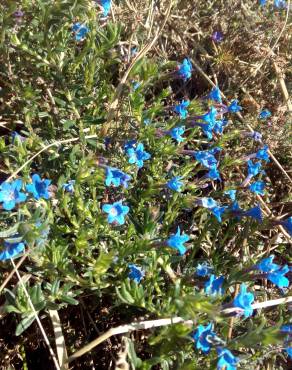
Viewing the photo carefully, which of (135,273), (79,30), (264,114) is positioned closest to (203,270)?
(135,273)

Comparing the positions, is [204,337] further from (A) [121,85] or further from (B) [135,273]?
(A) [121,85]

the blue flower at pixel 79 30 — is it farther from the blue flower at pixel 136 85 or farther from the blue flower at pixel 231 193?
the blue flower at pixel 231 193

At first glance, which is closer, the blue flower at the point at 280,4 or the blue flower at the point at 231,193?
the blue flower at the point at 231,193

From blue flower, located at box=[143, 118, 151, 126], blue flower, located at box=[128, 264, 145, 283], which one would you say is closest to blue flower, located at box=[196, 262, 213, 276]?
blue flower, located at box=[128, 264, 145, 283]

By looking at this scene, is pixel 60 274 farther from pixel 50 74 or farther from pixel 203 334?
pixel 50 74

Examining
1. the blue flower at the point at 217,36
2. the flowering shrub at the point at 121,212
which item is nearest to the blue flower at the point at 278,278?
the flowering shrub at the point at 121,212

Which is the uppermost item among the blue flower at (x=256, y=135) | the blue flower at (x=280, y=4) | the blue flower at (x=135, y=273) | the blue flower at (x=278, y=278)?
→ the blue flower at (x=280, y=4)

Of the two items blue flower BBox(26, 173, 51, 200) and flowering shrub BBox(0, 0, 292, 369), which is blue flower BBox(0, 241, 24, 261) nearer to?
flowering shrub BBox(0, 0, 292, 369)

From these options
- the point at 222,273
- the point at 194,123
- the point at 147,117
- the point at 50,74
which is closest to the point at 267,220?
the point at 222,273
